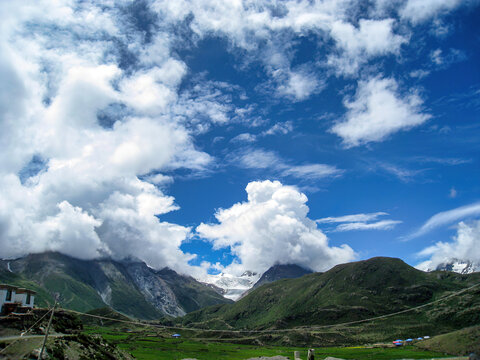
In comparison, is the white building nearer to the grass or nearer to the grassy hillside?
the grass

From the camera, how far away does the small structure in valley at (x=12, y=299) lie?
180 feet

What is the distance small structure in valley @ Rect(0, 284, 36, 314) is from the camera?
55.0 m

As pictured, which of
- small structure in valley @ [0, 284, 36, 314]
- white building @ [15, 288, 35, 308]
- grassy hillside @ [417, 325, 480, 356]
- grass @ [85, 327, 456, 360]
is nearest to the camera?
small structure in valley @ [0, 284, 36, 314]

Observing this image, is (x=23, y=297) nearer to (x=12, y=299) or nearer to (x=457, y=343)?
(x=12, y=299)

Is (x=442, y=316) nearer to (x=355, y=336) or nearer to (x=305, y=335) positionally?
(x=355, y=336)

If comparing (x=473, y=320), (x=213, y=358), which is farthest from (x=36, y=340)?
(x=473, y=320)

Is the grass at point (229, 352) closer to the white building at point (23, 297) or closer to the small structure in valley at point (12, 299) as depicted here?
the white building at point (23, 297)

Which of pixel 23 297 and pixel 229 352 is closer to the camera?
pixel 23 297

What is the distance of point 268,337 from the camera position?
198 meters

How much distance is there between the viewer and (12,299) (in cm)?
5819

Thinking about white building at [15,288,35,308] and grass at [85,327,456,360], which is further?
grass at [85,327,456,360]

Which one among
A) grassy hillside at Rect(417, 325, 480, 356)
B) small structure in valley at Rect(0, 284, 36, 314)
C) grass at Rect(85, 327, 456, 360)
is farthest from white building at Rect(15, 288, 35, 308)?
grassy hillside at Rect(417, 325, 480, 356)

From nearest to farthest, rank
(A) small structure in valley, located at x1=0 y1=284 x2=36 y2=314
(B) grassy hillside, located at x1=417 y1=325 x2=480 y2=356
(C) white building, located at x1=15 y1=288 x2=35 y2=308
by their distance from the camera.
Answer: (A) small structure in valley, located at x1=0 y1=284 x2=36 y2=314 → (C) white building, located at x1=15 y1=288 x2=35 y2=308 → (B) grassy hillside, located at x1=417 y1=325 x2=480 y2=356

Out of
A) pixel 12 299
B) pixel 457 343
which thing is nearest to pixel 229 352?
pixel 457 343
